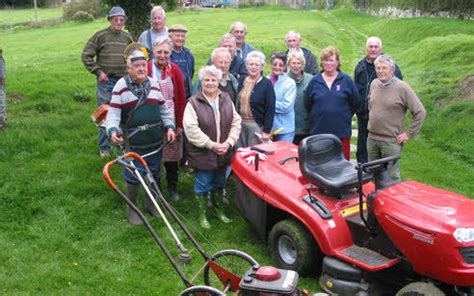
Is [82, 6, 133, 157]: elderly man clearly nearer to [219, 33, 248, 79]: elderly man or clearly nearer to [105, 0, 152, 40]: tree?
[219, 33, 248, 79]: elderly man

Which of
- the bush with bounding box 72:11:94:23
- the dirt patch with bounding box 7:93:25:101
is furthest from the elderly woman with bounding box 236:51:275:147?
the bush with bounding box 72:11:94:23

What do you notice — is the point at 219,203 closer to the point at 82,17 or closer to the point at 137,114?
the point at 137,114

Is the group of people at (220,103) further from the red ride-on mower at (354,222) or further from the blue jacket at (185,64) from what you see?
the red ride-on mower at (354,222)

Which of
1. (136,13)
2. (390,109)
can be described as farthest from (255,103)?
(136,13)

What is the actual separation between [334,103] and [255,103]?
938mm

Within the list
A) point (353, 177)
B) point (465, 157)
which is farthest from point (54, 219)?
point (465, 157)

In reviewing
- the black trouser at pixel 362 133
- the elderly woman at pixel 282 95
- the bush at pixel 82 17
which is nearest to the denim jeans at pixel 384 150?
the elderly woman at pixel 282 95

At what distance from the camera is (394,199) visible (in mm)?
Answer: 4664

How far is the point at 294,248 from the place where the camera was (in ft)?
17.7

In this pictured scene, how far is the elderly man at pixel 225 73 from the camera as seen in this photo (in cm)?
664

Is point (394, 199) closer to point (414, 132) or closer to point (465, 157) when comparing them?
point (414, 132)

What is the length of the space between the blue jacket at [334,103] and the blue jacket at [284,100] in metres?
0.24

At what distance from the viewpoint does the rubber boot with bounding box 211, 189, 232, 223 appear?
6680 mm

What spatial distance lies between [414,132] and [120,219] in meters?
3.46
